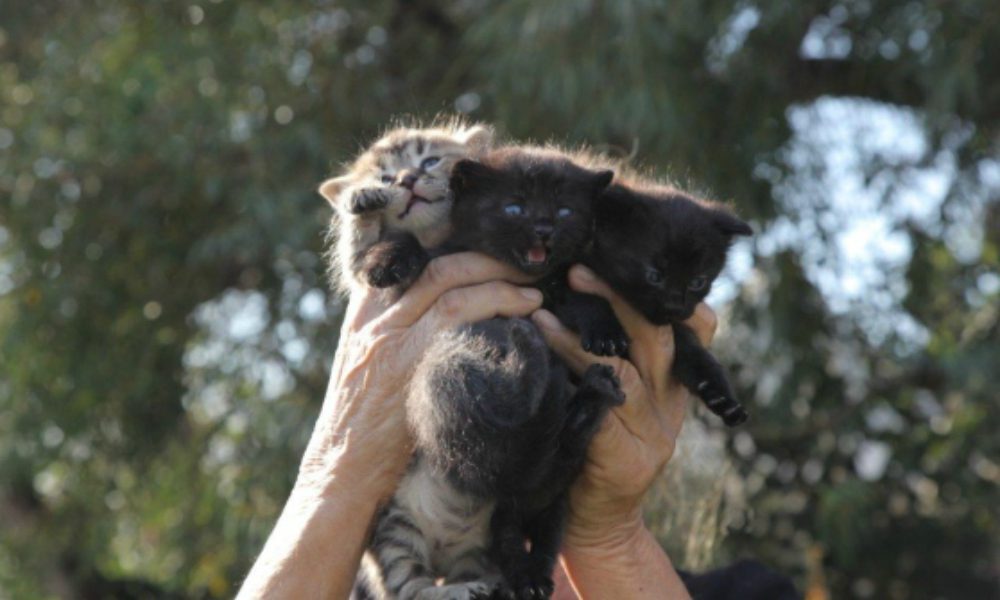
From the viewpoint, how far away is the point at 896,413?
24.7ft

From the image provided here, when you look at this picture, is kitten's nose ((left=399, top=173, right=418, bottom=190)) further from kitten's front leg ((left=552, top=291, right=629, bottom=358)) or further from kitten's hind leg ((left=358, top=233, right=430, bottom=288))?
kitten's front leg ((left=552, top=291, right=629, bottom=358))

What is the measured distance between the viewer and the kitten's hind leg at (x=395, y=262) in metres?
3.66

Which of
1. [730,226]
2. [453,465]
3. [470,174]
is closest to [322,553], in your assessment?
[453,465]

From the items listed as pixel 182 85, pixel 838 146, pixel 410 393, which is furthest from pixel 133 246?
pixel 410 393

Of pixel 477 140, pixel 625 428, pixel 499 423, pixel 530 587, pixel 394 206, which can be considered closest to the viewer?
pixel 499 423

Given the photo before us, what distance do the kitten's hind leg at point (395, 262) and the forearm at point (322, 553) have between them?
1.75 ft

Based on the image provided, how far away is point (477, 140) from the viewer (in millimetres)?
4379

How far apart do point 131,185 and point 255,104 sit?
89cm

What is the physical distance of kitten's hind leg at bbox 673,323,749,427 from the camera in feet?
12.0

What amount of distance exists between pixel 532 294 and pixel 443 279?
9.4 inches

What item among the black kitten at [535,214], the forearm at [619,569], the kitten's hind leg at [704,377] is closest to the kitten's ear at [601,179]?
the black kitten at [535,214]

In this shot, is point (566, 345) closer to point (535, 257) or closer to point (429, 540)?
point (535, 257)

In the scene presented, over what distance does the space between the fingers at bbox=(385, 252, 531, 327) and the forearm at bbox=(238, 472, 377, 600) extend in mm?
469

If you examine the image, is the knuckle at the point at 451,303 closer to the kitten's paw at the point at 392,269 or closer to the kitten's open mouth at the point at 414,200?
the kitten's paw at the point at 392,269
